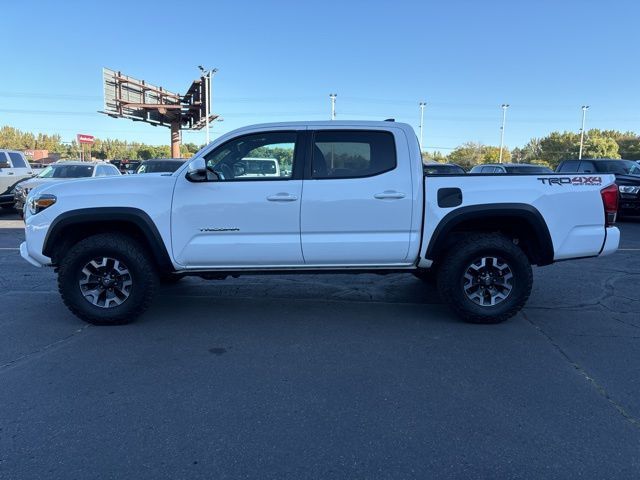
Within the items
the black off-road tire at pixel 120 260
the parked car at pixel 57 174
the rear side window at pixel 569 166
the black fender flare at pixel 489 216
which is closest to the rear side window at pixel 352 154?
the black fender flare at pixel 489 216

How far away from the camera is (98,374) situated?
374 centimetres

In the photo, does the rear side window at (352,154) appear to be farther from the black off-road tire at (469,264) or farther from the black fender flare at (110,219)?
the black fender flare at (110,219)

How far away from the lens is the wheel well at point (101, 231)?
183 inches

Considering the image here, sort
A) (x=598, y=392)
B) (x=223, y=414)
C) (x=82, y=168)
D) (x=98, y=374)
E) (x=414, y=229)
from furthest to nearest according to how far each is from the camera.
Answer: (x=82, y=168) < (x=414, y=229) < (x=98, y=374) < (x=598, y=392) < (x=223, y=414)

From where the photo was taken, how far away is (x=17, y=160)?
15.4 m

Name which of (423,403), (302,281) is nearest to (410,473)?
(423,403)

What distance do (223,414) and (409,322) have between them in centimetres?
247

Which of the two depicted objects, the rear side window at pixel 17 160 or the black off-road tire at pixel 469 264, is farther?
the rear side window at pixel 17 160

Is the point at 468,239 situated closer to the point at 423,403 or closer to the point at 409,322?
the point at 409,322

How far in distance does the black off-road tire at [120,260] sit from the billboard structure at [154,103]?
82.6 ft

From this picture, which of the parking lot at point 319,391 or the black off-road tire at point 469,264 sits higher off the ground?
the black off-road tire at point 469,264

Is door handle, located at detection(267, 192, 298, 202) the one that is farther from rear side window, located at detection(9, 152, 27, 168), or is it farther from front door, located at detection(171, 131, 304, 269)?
rear side window, located at detection(9, 152, 27, 168)

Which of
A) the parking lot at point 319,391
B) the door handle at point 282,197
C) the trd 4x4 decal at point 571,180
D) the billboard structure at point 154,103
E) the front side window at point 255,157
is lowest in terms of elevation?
the parking lot at point 319,391

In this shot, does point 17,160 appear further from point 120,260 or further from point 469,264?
point 469,264
